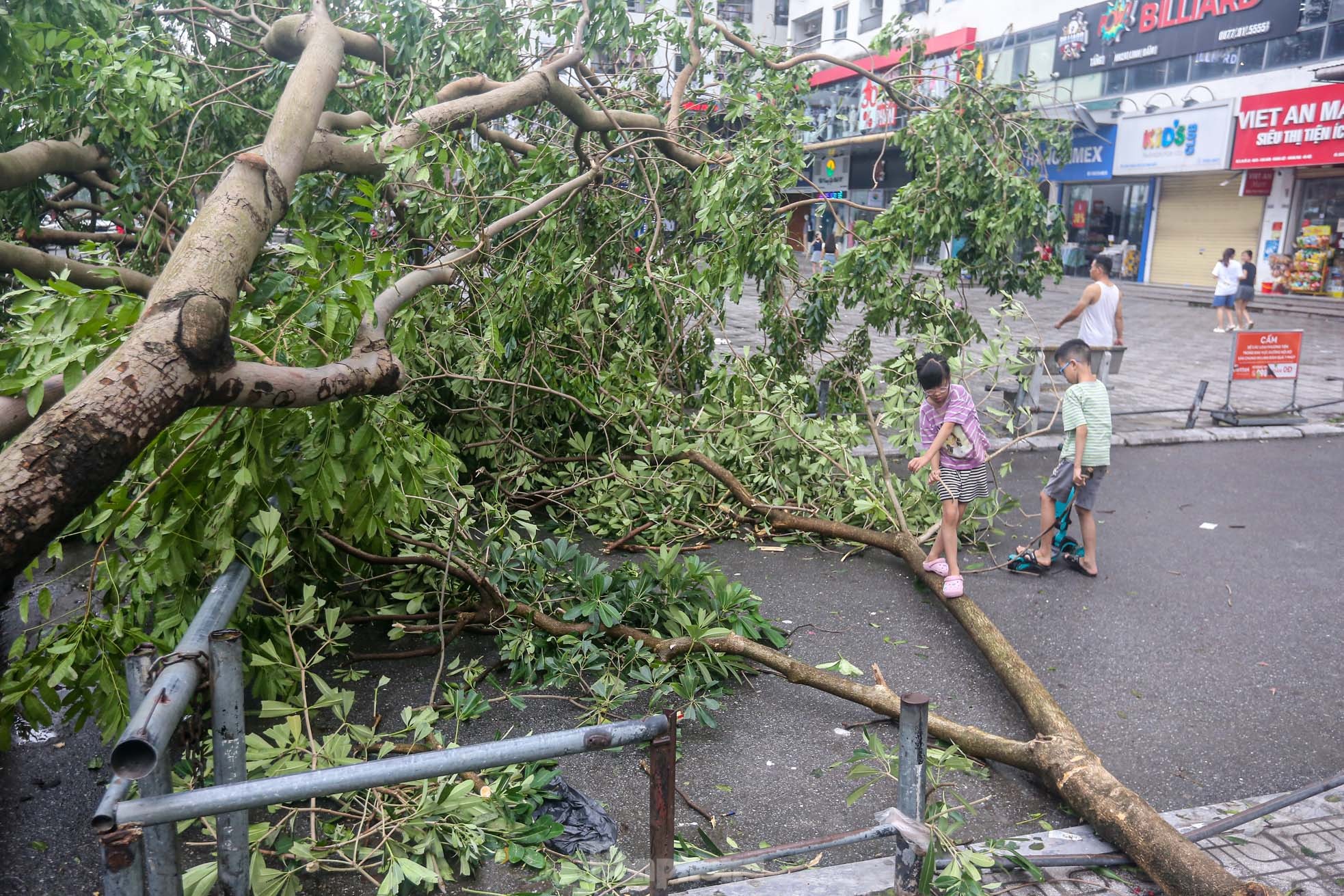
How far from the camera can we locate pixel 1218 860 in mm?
3484

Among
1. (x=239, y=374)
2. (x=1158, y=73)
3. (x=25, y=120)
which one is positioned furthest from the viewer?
(x=1158, y=73)

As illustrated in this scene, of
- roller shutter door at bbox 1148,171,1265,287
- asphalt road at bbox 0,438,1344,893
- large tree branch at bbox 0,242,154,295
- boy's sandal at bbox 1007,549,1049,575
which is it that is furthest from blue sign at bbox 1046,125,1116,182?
large tree branch at bbox 0,242,154,295

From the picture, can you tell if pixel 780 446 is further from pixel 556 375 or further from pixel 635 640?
pixel 635 640

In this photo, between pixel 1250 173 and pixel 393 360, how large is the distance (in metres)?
26.0

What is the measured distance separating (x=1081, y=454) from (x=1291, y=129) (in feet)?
67.9

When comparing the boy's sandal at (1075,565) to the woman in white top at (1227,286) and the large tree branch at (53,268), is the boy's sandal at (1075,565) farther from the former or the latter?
the woman in white top at (1227,286)

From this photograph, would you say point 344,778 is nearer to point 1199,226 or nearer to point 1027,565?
point 1027,565

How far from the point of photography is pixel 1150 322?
20.4 meters

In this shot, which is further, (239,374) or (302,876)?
(302,876)

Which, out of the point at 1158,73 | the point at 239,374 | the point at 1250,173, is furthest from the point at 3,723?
the point at 1158,73

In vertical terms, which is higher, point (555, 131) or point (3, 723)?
point (555, 131)

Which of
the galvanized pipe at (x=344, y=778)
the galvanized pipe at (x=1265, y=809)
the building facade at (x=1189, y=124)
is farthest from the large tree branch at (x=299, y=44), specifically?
the building facade at (x=1189, y=124)

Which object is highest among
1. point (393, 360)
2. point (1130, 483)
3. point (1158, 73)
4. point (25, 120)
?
point (1158, 73)

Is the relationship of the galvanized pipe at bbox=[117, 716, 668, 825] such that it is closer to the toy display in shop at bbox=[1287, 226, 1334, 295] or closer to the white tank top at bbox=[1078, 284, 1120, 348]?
the white tank top at bbox=[1078, 284, 1120, 348]
